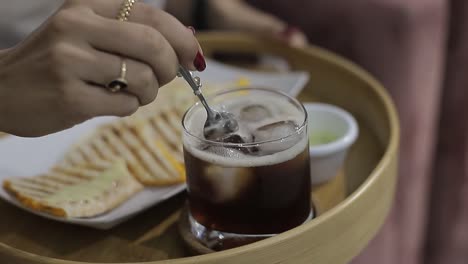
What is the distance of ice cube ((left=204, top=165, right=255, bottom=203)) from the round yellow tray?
0.06 metres

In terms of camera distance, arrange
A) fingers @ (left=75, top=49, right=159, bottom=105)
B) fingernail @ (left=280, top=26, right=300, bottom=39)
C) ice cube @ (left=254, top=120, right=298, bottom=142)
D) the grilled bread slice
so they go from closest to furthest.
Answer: fingers @ (left=75, top=49, right=159, bottom=105)
ice cube @ (left=254, top=120, right=298, bottom=142)
the grilled bread slice
fingernail @ (left=280, top=26, right=300, bottom=39)

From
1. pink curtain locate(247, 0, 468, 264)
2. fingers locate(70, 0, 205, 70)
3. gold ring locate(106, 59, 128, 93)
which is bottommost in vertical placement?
pink curtain locate(247, 0, 468, 264)

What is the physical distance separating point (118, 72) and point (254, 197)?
7.7 inches

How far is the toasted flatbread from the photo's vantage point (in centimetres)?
69

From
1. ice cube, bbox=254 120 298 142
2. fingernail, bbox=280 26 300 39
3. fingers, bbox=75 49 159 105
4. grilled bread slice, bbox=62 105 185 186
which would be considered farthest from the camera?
fingernail, bbox=280 26 300 39

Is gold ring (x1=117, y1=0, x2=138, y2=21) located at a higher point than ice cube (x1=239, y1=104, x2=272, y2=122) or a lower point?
higher

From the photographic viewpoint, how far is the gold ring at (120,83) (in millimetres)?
524

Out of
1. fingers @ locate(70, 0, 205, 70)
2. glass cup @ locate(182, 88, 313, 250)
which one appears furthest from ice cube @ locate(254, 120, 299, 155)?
fingers @ locate(70, 0, 205, 70)

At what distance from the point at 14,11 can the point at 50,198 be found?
1.40 ft

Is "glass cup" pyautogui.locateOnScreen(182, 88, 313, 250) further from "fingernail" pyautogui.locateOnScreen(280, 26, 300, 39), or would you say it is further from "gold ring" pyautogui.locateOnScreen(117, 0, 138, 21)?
"fingernail" pyautogui.locateOnScreen(280, 26, 300, 39)

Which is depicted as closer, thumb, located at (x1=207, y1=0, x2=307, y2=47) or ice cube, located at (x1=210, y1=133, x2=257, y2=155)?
ice cube, located at (x1=210, y1=133, x2=257, y2=155)

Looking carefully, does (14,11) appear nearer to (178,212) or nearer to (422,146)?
(178,212)

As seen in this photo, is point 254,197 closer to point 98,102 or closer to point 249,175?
point 249,175

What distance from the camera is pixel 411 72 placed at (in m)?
1.13
